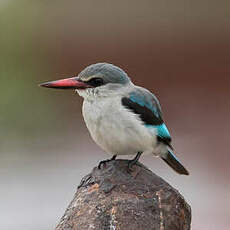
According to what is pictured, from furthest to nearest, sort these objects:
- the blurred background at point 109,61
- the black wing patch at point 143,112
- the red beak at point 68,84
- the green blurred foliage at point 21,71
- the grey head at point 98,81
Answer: the green blurred foliage at point 21,71
the blurred background at point 109,61
the black wing patch at point 143,112
the grey head at point 98,81
the red beak at point 68,84

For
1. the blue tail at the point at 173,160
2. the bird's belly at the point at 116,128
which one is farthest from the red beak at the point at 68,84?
the blue tail at the point at 173,160

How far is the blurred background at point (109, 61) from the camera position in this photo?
40.4 feet

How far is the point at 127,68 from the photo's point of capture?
46.8 ft

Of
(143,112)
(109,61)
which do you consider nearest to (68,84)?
(143,112)

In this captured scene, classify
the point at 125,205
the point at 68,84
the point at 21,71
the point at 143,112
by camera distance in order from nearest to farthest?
the point at 125,205 → the point at 68,84 → the point at 143,112 → the point at 21,71

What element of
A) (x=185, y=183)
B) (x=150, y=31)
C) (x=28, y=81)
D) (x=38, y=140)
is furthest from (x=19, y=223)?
(x=150, y=31)

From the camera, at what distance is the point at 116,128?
5004mm

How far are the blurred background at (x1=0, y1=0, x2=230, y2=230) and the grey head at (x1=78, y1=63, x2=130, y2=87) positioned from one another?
624 cm

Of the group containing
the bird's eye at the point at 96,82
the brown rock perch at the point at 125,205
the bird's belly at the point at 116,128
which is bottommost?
the brown rock perch at the point at 125,205

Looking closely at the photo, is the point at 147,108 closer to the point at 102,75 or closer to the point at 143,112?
the point at 143,112

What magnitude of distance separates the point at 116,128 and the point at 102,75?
1.10ft

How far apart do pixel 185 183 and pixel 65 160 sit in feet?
6.48

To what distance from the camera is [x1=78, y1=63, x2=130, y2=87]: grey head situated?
4984 mm

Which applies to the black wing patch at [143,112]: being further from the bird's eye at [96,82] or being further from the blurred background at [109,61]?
the blurred background at [109,61]
